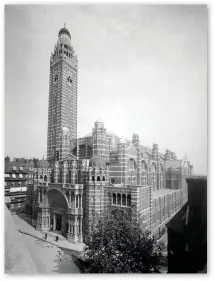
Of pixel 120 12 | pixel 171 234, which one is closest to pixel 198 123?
pixel 171 234

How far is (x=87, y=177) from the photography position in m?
19.0

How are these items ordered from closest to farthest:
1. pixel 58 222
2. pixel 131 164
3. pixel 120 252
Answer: pixel 120 252 < pixel 58 222 < pixel 131 164

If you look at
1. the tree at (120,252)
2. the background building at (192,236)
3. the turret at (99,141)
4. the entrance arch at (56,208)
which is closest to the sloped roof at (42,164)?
the entrance arch at (56,208)

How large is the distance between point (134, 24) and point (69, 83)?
18.0 metres

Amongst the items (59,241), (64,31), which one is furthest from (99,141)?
(64,31)

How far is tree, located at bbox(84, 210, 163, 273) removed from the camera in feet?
35.4

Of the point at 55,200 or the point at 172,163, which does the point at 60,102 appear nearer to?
the point at 55,200

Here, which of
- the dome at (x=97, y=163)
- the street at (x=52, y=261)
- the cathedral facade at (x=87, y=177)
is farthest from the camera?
the dome at (x=97, y=163)

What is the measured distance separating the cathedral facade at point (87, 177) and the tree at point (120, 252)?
147 inches

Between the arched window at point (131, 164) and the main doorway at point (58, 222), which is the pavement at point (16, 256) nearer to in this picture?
the main doorway at point (58, 222)

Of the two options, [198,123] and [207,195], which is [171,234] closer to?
[207,195]

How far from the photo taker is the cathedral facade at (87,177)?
60.2 feet

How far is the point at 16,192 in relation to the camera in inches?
839

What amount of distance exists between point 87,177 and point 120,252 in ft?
28.9
